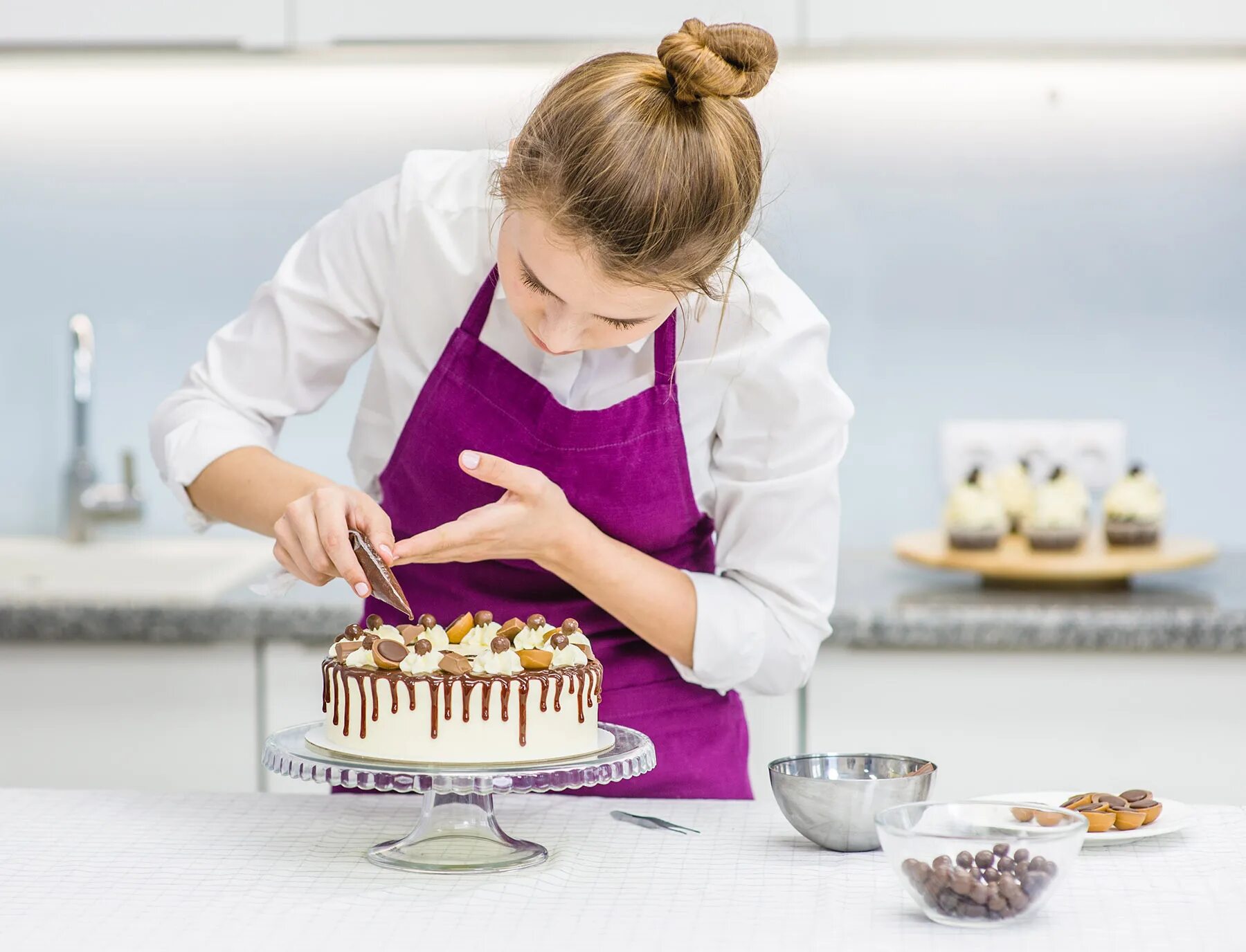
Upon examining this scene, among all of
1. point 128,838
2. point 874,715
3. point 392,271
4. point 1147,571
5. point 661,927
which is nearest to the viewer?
point 661,927

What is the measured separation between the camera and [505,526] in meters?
1.25

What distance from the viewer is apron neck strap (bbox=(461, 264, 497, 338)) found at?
4.79 feet

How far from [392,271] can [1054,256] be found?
1431 mm

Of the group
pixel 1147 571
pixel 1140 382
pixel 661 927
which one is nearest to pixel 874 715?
pixel 1147 571

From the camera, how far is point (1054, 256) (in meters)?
2.53

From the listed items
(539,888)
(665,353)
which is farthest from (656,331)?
(539,888)

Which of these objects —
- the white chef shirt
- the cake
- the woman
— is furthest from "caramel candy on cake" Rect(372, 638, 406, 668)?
the white chef shirt

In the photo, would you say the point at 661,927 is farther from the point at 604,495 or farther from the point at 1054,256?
the point at 1054,256

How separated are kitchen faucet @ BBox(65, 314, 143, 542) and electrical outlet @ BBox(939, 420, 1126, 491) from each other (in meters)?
1.44

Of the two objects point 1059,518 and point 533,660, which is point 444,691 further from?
point 1059,518

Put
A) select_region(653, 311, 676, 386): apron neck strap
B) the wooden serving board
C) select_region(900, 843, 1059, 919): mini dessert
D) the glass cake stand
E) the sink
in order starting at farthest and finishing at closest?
1. the sink
2. the wooden serving board
3. select_region(653, 311, 676, 386): apron neck strap
4. the glass cake stand
5. select_region(900, 843, 1059, 919): mini dessert

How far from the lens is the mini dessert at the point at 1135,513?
225 cm

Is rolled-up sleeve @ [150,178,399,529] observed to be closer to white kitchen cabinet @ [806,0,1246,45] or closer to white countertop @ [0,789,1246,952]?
white countertop @ [0,789,1246,952]

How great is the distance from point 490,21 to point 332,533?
50.2 inches
